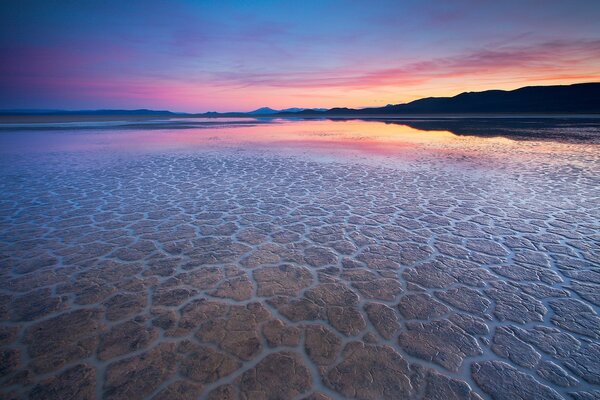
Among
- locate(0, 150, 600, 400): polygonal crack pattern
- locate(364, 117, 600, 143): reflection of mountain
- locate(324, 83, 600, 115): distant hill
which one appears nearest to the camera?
locate(0, 150, 600, 400): polygonal crack pattern

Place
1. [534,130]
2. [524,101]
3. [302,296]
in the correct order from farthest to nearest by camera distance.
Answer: [524,101]
[534,130]
[302,296]

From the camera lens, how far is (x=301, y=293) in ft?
11.1

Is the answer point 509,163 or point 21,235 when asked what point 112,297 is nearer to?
point 21,235

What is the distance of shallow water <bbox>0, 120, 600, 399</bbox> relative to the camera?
91.7 inches

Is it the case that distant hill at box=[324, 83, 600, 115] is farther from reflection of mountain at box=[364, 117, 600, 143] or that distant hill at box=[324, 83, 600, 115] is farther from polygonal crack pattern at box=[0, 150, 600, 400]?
polygonal crack pattern at box=[0, 150, 600, 400]

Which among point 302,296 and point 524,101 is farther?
point 524,101

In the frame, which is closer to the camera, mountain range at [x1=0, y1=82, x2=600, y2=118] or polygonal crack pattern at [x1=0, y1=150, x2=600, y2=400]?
polygonal crack pattern at [x1=0, y1=150, x2=600, y2=400]

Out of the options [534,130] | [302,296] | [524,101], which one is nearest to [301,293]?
[302,296]

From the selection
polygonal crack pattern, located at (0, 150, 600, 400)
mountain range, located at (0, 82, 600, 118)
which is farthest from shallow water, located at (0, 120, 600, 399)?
mountain range, located at (0, 82, 600, 118)

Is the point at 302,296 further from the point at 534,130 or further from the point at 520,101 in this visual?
the point at 520,101

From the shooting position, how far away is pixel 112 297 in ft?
10.9

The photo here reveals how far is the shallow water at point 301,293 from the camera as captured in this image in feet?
7.64

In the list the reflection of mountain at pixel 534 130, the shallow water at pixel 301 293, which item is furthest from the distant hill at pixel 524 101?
the shallow water at pixel 301 293

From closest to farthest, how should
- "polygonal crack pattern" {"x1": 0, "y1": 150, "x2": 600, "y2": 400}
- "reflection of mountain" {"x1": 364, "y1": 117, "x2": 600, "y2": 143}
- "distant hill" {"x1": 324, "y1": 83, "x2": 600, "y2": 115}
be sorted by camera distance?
"polygonal crack pattern" {"x1": 0, "y1": 150, "x2": 600, "y2": 400}
"reflection of mountain" {"x1": 364, "y1": 117, "x2": 600, "y2": 143}
"distant hill" {"x1": 324, "y1": 83, "x2": 600, "y2": 115}
